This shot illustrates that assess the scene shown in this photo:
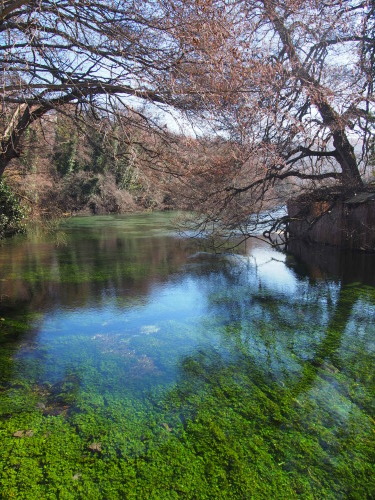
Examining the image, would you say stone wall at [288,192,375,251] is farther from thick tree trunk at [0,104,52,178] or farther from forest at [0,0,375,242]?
thick tree trunk at [0,104,52,178]

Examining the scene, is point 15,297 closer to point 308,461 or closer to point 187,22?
point 187,22

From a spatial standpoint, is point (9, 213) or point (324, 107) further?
point (9, 213)

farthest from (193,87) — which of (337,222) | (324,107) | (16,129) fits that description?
(337,222)

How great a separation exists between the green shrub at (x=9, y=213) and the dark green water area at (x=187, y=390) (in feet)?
13.9

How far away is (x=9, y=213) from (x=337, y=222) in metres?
10.4

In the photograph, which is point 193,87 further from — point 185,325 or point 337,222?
point 337,222

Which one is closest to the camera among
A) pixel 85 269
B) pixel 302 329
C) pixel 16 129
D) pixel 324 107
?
pixel 16 129

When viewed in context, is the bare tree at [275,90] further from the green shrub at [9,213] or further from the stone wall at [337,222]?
the green shrub at [9,213]

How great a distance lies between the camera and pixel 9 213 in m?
→ 12.2

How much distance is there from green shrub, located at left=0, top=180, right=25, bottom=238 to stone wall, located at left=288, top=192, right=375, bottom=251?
906 centimetres

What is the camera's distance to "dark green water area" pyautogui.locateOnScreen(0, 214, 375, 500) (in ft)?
8.80

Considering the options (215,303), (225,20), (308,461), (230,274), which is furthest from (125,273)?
(308,461)

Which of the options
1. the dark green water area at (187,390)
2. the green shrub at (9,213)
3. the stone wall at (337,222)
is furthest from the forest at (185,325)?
the green shrub at (9,213)

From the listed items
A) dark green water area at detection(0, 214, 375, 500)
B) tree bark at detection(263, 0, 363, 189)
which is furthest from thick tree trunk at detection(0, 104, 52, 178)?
tree bark at detection(263, 0, 363, 189)
